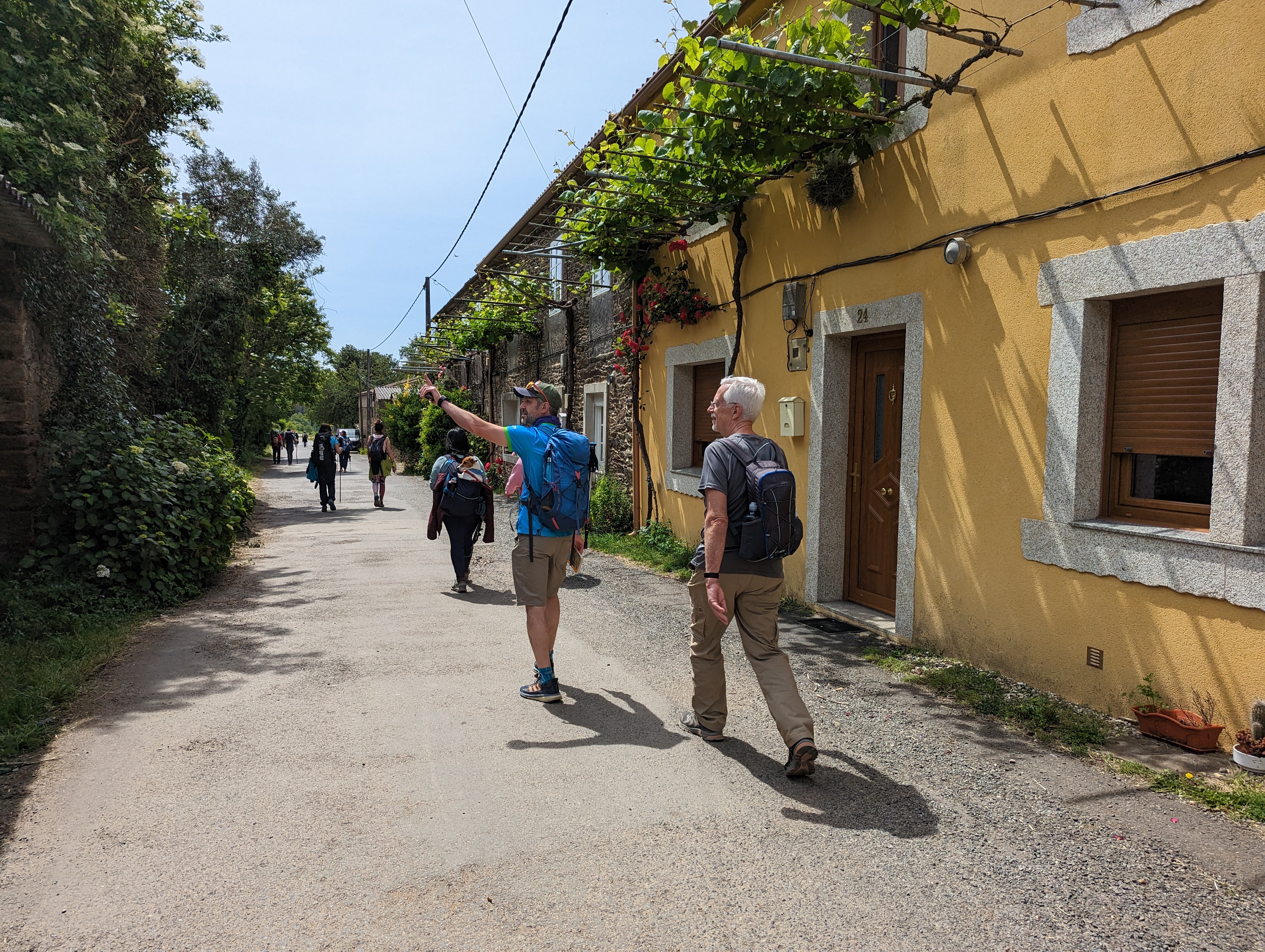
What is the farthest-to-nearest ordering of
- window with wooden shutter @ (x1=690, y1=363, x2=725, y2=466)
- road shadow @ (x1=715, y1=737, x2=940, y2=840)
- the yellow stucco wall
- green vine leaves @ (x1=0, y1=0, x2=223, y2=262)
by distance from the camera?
window with wooden shutter @ (x1=690, y1=363, x2=725, y2=466)
green vine leaves @ (x1=0, y1=0, x2=223, y2=262)
the yellow stucco wall
road shadow @ (x1=715, y1=737, x2=940, y2=840)

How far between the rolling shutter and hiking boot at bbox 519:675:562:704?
353 centimetres

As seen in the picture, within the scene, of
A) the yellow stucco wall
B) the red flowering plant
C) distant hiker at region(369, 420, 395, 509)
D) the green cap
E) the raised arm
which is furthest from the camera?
distant hiker at region(369, 420, 395, 509)

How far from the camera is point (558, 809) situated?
323 cm

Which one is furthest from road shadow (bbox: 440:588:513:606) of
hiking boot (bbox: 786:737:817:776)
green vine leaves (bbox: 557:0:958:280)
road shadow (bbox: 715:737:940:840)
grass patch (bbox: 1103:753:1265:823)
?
grass patch (bbox: 1103:753:1265:823)

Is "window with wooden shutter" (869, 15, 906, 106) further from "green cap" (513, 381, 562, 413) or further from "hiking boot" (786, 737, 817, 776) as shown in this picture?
"hiking boot" (786, 737, 817, 776)

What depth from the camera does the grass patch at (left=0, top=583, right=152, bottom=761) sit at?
4.01 metres

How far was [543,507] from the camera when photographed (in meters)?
4.47

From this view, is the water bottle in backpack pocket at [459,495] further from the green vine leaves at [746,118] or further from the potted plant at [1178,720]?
the potted plant at [1178,720]

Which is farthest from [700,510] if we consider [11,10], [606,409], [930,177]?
[11,10]

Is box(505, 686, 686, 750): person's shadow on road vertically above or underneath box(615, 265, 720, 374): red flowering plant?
underneath

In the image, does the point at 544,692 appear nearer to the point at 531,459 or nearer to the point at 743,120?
the point at 531,459

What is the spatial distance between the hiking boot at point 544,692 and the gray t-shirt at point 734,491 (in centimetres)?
145

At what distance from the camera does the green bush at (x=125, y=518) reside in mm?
6352

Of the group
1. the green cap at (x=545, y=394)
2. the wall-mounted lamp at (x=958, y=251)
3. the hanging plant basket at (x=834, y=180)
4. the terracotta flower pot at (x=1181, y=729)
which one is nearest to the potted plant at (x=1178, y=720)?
the terracotta flower pot at (x=1181, y=729)
